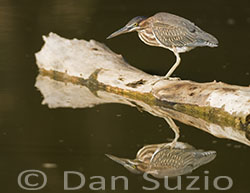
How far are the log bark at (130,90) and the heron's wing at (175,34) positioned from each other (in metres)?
0.43

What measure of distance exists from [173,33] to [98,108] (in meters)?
1.17

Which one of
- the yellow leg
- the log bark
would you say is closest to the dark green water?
the yellow leg

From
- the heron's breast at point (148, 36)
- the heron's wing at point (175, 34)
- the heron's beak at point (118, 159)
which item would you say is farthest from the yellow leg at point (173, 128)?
the heron's breast at point (148, 36)

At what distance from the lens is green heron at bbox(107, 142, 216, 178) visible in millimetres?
6109

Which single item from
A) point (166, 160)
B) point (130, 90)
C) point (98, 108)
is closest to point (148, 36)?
point (130, 90)

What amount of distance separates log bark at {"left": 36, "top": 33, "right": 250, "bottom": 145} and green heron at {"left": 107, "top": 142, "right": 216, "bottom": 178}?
0.53 metres

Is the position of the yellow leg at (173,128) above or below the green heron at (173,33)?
below

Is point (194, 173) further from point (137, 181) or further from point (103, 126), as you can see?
point (103, 126)

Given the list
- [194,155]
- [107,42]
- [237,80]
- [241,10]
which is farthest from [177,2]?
[194,155]

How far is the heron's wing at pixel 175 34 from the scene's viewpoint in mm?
7836

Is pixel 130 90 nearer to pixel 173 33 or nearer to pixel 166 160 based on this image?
pixel 173 33

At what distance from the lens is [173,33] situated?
25.8 feet

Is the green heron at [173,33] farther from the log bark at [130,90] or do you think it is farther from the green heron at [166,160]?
the green heron at [166,160]

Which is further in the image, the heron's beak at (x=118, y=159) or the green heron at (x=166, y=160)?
the heron's beak at (x=118, y=159)
